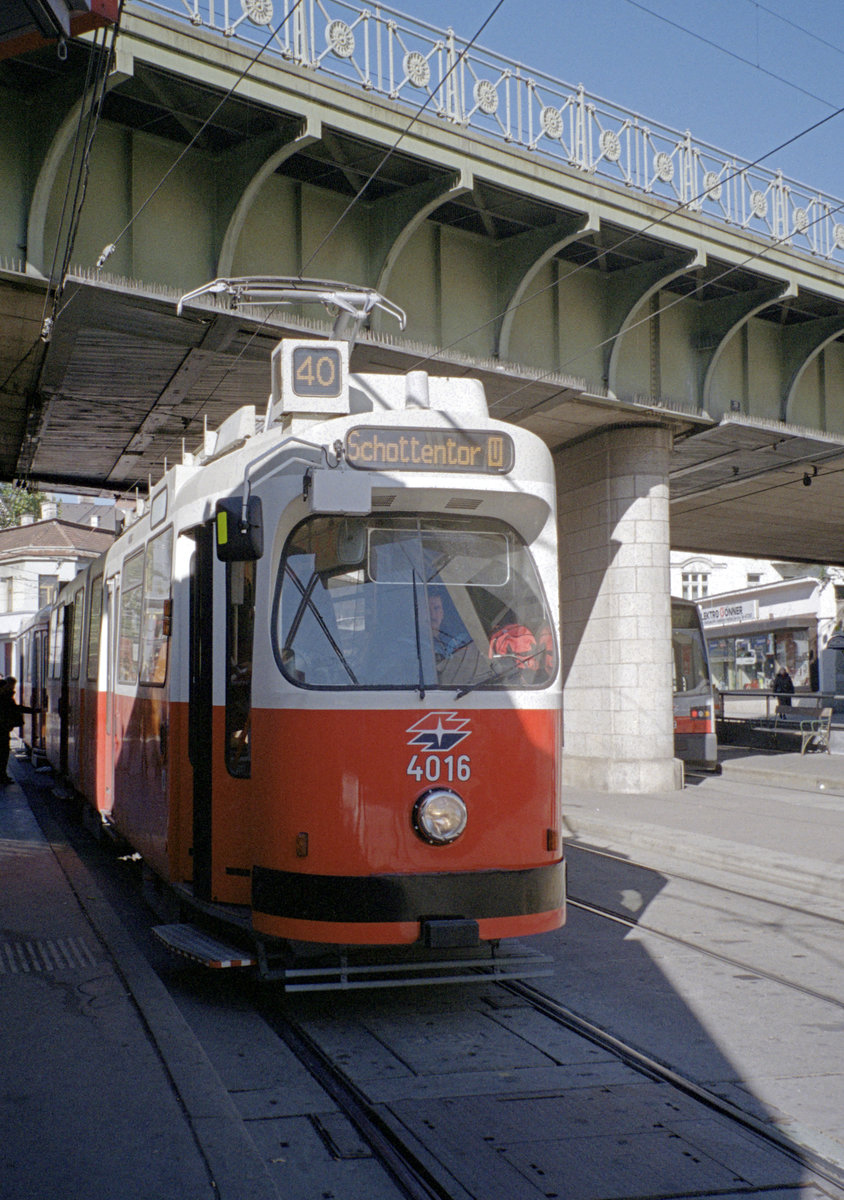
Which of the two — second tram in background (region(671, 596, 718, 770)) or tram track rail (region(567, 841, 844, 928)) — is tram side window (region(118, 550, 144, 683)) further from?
second tram in background (region(671, 596, 718, 770))

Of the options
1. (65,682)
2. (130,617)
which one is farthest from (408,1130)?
(65,682)

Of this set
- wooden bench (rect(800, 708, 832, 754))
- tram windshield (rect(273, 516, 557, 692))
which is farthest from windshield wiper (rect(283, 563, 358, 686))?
wooden bench (rect(800, 708, 832, 754))

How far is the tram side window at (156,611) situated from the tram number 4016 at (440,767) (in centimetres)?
217

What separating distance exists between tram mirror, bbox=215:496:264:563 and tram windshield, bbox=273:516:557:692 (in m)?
0.31

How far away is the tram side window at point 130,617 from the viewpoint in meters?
8.25

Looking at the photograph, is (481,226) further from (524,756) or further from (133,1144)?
(133,1144)

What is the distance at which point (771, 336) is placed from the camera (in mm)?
17625

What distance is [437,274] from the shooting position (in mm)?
13719

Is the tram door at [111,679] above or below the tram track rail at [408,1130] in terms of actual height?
above

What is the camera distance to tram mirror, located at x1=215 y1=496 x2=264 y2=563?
5.31 m

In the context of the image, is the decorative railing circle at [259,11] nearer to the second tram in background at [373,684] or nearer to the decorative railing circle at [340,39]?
the decorative railing circle at [340,39]

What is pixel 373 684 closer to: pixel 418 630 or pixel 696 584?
pixel 418 630

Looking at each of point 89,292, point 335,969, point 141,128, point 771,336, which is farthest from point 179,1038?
point 771,336

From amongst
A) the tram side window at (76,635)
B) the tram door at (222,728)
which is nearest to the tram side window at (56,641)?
the tram side window at (76,635)
